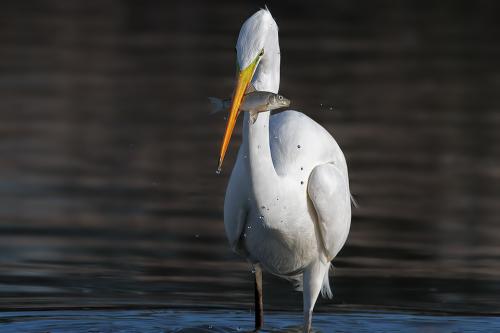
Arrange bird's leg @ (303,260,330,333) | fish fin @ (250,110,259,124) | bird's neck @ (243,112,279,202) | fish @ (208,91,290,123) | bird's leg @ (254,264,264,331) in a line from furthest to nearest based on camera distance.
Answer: bird's leg @ (254,264,264,331)
bird's leg @ (303,260,330,333)
bird's neck @ (243,112,279,202)
fish fin @ (250,110,259,124)
fish @ (208,91,290,123)

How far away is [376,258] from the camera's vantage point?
9234mm

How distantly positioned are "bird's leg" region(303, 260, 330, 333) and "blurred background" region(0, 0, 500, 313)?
670mm

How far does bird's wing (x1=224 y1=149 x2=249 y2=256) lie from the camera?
6816 millimetres

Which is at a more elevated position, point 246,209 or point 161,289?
point 246,209

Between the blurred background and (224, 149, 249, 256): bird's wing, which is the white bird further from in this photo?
the blurred background

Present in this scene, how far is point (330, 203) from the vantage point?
7176 millimetres

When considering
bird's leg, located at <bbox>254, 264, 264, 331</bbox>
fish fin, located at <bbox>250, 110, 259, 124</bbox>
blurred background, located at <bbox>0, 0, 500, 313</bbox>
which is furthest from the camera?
blurred background, located at <bbox>0, 0, 500, 313</bbox>

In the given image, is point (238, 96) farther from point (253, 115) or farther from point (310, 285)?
point (310, 285)

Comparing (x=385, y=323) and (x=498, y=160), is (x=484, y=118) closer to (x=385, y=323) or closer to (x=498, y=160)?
(x=498, y=160)

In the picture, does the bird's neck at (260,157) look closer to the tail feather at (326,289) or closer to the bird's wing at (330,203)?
the bird's wing at (330,203)

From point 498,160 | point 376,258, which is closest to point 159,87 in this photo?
point 498,160

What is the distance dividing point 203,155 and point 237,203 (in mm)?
6050

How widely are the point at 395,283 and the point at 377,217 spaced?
1.93 metres

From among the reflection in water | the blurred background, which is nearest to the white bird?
the reflection in water
